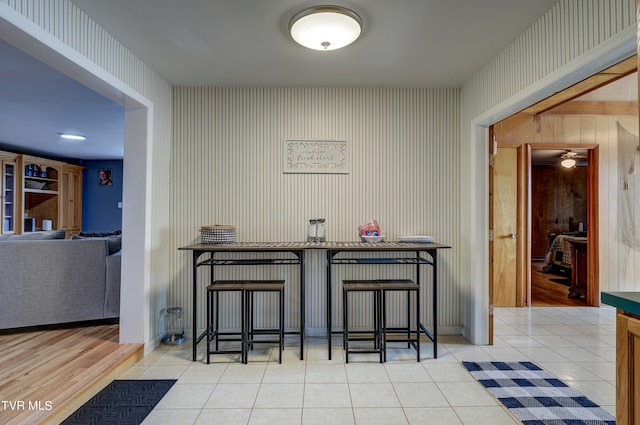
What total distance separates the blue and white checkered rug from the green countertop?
1.11 meters

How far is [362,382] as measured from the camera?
2445mm

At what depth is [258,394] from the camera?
228 cm

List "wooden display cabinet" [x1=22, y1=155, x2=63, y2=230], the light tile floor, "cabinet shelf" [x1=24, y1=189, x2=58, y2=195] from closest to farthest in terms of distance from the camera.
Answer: the light tile floor < "cabinet shelf" [x1=24, y1=189, x2=58, y2=195] < "wooden display cabinet" [x1=22, y1=155, x2=63, y2=230]

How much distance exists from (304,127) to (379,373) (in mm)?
2287

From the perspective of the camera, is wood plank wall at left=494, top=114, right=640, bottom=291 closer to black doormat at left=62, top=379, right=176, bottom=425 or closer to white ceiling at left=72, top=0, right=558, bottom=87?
white ceiling at left=72, top=0, right=558, bottom=87

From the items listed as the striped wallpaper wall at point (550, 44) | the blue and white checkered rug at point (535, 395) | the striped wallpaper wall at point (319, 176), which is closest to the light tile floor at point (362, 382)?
the blue and white checkered rug at point (535, 395)

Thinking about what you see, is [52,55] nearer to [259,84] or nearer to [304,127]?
[259,84]

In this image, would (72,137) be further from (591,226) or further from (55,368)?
(591,226)

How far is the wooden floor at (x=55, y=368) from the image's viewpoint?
1.94 m

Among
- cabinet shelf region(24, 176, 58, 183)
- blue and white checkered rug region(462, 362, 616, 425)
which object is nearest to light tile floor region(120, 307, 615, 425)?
blue and white checkered rug region(462, 362, 616, 425)

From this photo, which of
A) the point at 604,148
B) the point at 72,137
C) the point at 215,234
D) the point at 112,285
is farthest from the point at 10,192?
the point at 604,148

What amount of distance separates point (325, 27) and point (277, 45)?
537 mm

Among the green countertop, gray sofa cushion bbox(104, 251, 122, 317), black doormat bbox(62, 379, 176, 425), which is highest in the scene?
the green countertop

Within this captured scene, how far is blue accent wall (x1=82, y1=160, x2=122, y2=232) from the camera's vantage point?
772 cm
